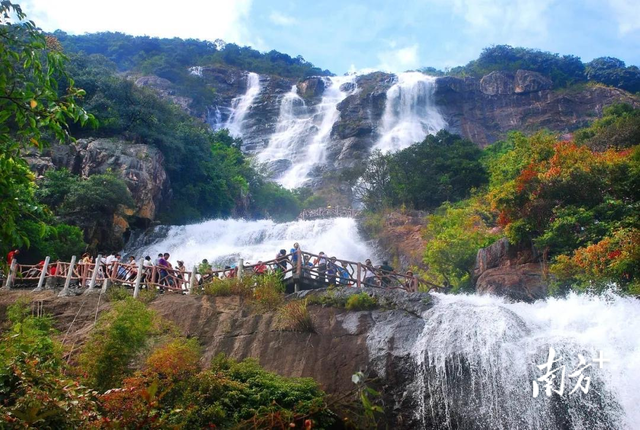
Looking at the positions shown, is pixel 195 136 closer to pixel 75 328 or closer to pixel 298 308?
pixel 75 328

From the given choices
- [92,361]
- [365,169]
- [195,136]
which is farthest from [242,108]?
[92,361]

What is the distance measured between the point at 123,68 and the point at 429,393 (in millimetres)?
62550

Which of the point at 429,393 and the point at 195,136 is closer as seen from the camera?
the point at 429,393

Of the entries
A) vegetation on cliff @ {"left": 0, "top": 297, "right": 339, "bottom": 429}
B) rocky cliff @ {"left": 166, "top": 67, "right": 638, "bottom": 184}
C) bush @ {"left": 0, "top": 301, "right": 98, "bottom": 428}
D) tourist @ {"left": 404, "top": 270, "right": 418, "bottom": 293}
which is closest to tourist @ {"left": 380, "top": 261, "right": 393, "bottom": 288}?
tourist @ {"left": 404, "top": 270, "right": 418, "bottom": 293}

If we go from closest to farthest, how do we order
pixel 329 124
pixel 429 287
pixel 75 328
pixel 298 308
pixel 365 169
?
pixel 298 308, pixel 75 328, pixel 429 287, pixel 365 169, pixel 329 124

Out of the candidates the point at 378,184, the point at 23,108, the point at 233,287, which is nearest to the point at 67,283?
the point at 233,287

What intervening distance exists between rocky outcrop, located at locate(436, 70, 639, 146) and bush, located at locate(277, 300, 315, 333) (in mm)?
42075

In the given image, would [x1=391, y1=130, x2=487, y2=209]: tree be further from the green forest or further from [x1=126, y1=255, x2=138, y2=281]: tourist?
[x1=126, y1=255, x2=138, y2=281]: tourist

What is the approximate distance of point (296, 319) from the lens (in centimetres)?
1119

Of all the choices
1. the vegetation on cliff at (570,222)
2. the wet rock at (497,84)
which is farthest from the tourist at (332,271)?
the wet rock at (497,84)

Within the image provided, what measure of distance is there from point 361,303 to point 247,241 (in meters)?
14.2

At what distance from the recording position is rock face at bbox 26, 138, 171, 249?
22.5 m

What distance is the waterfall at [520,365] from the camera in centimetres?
841

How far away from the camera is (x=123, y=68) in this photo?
6284 cm
